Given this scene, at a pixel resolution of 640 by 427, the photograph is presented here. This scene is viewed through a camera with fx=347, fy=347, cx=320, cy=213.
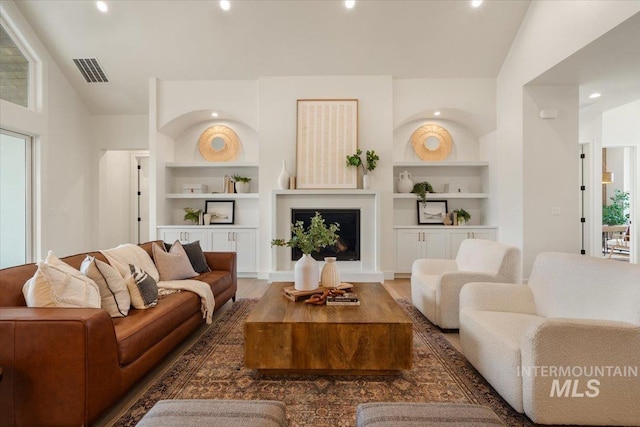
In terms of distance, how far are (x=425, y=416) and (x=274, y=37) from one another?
5064mm

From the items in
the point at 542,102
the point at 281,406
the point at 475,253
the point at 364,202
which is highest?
the point at 542,102

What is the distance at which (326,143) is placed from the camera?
17.6 feet

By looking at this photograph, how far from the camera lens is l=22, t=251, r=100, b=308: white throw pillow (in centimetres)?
183

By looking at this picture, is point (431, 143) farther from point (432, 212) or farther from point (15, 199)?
point (15, 199)

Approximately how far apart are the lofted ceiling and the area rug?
4236mm

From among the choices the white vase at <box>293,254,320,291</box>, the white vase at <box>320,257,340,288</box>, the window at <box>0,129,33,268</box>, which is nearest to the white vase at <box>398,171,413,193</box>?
the white vase at <box>320,257,340,288</box>

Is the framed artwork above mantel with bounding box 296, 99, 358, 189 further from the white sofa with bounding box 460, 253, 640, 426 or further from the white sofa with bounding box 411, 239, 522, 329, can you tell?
the white sofa with bounding box 460, 253, 640, 426

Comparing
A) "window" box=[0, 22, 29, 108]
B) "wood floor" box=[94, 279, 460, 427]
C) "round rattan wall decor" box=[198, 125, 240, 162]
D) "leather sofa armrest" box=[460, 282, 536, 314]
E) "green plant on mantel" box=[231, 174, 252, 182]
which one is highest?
"window" box=[0, 22, 29, 108]

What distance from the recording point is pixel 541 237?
15.6 ft

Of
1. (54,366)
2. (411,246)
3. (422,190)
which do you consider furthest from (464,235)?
(54,366)

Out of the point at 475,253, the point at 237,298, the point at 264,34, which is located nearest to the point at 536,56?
the point at 475,253

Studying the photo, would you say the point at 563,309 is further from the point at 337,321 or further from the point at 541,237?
the point at 541,237

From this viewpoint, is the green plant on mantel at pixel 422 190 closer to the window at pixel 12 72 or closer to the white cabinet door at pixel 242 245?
the white cabinet door at pixel 242 245

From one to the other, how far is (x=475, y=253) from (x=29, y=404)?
11.4ft
